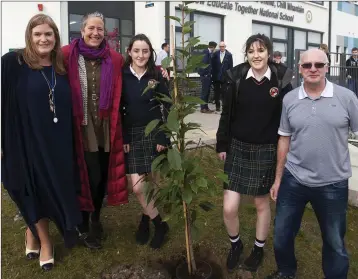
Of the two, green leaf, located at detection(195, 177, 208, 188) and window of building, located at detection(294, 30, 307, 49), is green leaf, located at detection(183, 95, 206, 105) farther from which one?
window of building, located at detection(294, 30, 307, 49)

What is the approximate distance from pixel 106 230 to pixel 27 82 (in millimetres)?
1672

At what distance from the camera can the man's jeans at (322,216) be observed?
2.57 meters

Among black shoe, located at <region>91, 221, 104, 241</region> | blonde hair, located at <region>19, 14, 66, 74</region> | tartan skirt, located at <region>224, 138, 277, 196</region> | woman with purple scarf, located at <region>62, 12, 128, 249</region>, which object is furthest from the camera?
black shoe, located at <region>91, 221, 104, 241</region>

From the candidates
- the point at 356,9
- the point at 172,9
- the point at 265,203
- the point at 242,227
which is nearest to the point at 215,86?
the point at 172,9

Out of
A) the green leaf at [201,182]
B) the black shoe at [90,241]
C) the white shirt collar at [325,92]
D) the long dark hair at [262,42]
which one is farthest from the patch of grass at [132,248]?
the long dark hair at [262,42]

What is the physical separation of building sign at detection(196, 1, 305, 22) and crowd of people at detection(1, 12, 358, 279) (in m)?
10.3

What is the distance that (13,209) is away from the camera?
425 cm

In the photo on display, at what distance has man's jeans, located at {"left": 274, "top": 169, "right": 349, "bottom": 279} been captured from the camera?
8.43 ft

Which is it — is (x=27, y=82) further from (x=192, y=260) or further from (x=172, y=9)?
(x=172, y=9)

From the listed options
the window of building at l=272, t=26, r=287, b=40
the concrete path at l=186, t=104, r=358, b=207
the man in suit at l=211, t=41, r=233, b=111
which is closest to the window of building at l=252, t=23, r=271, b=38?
the window of building at l=272, t=26, r=287, b=40

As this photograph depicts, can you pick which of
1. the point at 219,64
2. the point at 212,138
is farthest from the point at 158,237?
the point at 219,64

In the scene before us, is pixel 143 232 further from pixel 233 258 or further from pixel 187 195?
pixel 187 195

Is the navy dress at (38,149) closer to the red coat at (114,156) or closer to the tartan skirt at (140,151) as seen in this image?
the red coat at (114,156)

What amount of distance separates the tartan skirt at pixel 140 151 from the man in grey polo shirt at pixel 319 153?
1.07 m
